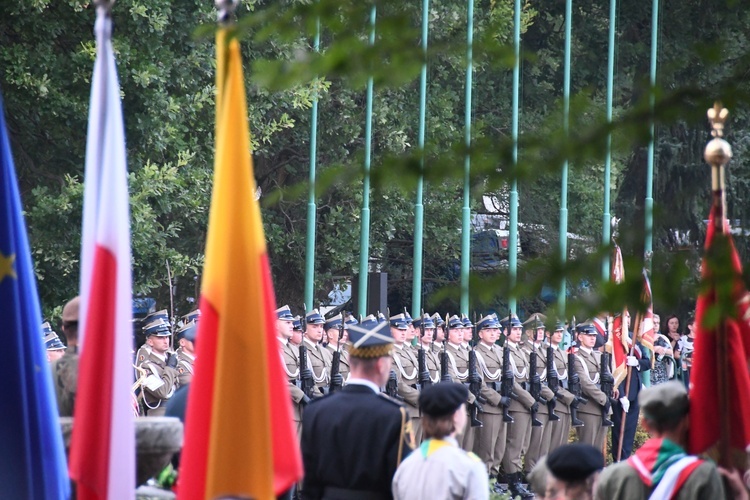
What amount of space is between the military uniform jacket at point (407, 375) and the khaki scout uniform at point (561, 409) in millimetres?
2063

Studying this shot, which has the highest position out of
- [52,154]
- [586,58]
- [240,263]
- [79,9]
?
[586,58]

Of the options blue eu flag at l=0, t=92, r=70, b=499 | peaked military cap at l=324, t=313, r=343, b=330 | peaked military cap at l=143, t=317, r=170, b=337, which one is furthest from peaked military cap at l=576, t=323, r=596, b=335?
blue eu flag at l=0, t=92, r=70, b=499

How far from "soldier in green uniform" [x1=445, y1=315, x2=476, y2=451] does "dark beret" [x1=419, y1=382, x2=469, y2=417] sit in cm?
969

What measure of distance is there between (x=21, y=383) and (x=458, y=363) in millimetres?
11089

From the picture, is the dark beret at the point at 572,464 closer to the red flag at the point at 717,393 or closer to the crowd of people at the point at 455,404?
the crowd of people at the point at 455,404

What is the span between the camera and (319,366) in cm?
1400

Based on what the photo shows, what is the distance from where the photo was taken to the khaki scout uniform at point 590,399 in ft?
54.9

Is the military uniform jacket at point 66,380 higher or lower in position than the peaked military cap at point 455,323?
lower

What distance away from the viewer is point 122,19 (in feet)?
59.4

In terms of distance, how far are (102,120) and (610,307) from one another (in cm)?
308

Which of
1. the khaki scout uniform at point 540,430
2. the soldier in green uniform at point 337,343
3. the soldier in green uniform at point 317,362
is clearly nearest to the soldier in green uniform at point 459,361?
the khaki scout uniform at point 540,430

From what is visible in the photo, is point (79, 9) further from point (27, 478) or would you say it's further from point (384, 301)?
point (27, 478)

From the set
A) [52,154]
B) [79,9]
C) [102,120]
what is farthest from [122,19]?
[102,120]

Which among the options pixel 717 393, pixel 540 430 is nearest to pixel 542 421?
pixel 540 430
